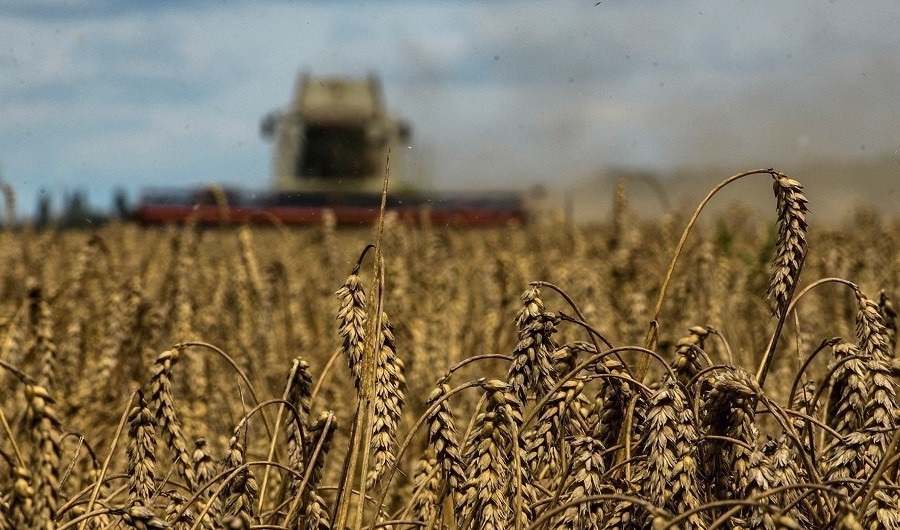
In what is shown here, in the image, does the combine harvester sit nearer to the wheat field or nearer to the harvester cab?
the harvester cab

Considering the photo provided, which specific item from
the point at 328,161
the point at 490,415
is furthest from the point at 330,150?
the point at 490,415

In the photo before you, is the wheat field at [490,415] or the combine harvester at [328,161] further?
the combine harvester at [328,161]


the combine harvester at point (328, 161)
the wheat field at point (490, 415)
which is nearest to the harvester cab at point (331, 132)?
the combine harvester at point (328, 161)

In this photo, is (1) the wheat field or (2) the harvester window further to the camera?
(2) the harvester window

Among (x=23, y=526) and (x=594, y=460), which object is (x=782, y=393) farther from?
(x=23, y=526)

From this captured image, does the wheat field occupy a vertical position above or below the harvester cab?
below

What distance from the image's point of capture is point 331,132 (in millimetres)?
18750

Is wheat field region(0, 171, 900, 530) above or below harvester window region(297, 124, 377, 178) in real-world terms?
below

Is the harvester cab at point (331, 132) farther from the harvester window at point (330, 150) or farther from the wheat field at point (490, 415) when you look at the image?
the wheat field at point (490, 415)

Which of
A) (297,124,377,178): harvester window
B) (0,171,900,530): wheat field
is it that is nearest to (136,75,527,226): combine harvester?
(297,124,377,178): harvester window

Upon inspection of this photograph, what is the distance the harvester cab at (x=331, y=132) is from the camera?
63.0 feet

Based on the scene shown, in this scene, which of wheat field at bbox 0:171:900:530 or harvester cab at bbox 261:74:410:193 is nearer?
wheat field at bbox 0:171:900:530

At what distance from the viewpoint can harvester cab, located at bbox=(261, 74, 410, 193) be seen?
19188mm

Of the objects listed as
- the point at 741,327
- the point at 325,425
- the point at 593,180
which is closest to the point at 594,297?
the point at 741,327
